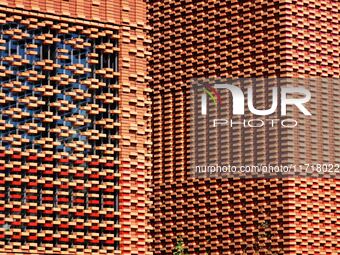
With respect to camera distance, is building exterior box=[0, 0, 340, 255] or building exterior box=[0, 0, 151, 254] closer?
building exterior box=[0, 0, 151, 254]

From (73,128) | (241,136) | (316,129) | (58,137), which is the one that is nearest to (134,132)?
(73,128)

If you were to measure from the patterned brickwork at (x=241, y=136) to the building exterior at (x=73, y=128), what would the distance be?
9130 millimetres

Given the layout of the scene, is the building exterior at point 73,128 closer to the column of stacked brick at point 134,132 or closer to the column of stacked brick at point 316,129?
the column of stacked brick at point 134,132

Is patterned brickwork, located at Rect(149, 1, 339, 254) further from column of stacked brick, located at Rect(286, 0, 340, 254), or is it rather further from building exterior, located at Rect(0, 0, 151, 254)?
building exterior, located at Rect(0, 0, 151, 254)

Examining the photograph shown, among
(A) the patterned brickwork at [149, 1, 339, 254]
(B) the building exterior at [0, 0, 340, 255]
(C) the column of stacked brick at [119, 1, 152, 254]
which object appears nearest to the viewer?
(B) the building exterior at [0, 0, 340, 255]

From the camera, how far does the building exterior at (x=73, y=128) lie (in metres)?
63.9

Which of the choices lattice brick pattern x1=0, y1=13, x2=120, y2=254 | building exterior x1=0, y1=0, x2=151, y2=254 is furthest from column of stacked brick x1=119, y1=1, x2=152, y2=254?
lattice brick pattern x1=0, y1=13, x2=120, y2=254

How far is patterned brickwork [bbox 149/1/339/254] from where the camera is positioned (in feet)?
243

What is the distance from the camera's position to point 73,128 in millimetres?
66188

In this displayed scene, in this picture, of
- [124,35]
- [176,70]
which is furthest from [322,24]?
[124,35]

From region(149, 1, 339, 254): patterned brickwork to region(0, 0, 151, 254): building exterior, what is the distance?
359 inches

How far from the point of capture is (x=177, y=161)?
78812 millimetres

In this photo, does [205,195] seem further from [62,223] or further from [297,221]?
[62,223]

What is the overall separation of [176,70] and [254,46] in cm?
563
